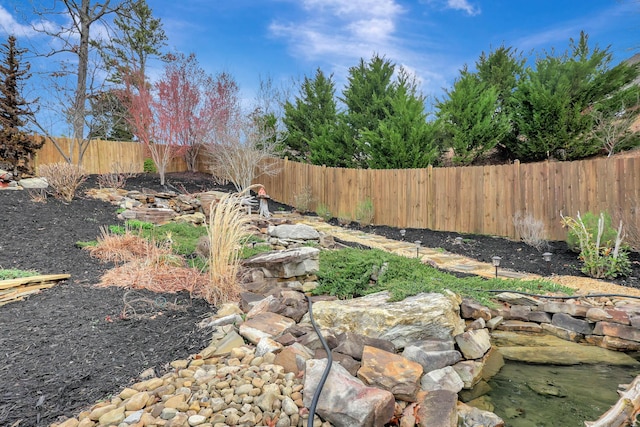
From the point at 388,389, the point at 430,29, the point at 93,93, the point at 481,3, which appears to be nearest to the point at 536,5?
the point at 481,3

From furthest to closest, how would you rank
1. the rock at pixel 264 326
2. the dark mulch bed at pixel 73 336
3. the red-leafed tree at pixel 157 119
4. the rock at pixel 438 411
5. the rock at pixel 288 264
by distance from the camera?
the red-leafed tree at pixel 157 119, the rock at pixel 288 264, the rock at pixel 264 326, the rock at pixel 438 411, the dark mulch bed at pixel 73 336

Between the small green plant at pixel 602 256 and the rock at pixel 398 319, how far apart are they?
114 inches

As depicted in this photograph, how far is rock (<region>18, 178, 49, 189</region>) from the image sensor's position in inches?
305

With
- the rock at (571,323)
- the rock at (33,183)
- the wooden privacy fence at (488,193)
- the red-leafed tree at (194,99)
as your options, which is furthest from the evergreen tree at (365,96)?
the rock at (571,323)

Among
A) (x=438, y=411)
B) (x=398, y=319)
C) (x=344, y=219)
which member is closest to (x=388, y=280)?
(x=398, y=319)

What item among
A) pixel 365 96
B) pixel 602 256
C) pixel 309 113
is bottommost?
pixel 602 256

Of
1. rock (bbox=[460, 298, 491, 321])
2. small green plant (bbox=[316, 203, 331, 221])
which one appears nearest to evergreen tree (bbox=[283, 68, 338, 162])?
small green plant (bbox=[316, 203, 331, 221])

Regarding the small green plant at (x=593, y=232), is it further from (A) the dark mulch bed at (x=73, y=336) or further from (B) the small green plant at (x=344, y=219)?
(B) the small green plant at (x=344, y=219)

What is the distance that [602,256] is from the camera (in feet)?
15.9

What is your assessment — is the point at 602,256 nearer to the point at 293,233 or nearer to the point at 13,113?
the point at 293,233

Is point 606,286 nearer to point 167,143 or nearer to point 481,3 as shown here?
point 481,3

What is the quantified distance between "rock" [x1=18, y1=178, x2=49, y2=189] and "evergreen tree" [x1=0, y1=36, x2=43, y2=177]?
603mm

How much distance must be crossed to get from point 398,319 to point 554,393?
1086mm

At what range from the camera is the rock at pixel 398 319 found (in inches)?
107
